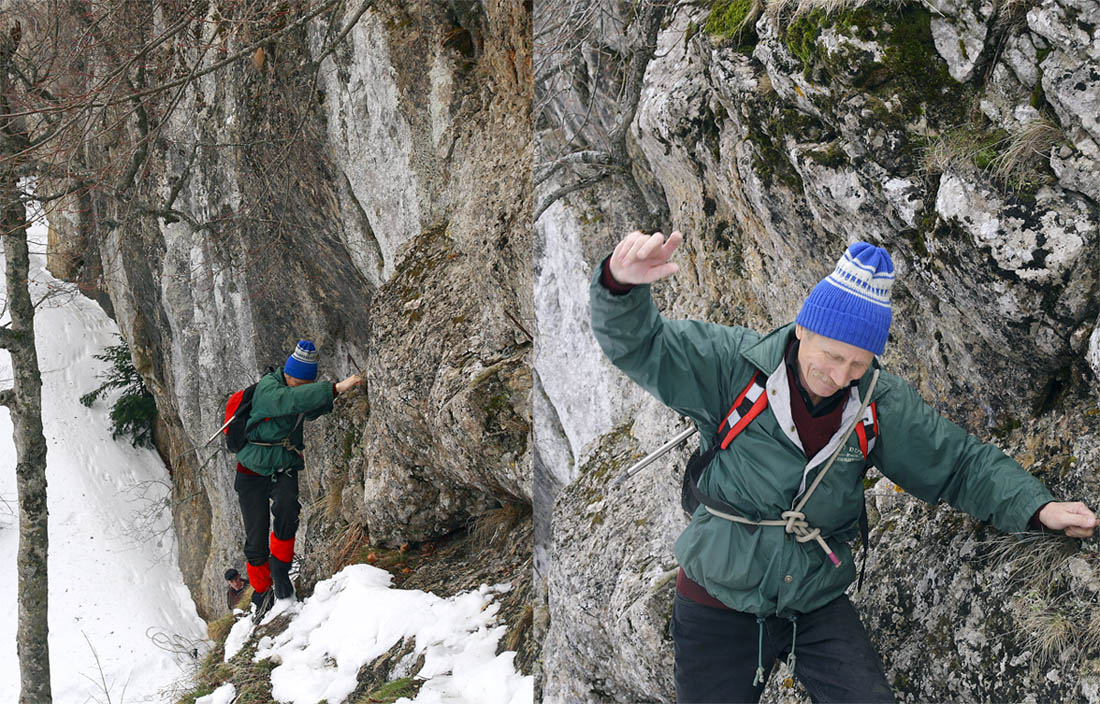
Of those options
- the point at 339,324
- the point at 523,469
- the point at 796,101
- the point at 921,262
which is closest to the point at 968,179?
the point at 921,262

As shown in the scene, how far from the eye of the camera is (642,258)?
1760 mm

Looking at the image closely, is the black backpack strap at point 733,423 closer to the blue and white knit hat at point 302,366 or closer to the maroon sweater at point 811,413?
the maroon sweater at point 811,413

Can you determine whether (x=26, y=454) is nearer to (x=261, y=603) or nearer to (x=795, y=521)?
(x=261, y=603)

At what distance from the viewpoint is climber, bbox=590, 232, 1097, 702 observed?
A: 1.89 meters

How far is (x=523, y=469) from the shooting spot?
5.27 meters

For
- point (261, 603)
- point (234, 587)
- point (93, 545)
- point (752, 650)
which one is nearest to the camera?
point (752, 650)

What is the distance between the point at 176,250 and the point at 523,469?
602cm

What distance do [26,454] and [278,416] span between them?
239cm

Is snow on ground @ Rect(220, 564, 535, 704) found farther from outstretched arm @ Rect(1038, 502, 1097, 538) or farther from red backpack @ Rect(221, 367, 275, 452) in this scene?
outstretched arm @ Rect(1038, 502, 1097, 538)

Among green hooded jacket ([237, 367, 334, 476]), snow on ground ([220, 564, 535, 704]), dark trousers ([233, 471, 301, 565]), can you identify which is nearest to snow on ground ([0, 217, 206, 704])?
dark trousers ([233, 471, 301, 565])

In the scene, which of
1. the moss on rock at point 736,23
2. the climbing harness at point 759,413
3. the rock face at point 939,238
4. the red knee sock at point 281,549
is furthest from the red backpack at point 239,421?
the climbing harness at point 759,413

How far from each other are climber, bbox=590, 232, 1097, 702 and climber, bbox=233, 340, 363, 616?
4.18 metres

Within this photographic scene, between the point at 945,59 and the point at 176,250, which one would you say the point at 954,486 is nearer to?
the point at 945,59

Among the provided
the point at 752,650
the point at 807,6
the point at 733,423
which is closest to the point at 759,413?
the point at 733,423
